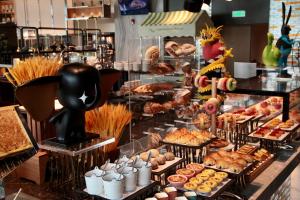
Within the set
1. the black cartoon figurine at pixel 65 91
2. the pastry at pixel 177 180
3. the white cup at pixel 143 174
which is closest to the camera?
the black cartoon figurine at pixel 65 91

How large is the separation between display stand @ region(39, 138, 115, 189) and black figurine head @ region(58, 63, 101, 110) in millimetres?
206

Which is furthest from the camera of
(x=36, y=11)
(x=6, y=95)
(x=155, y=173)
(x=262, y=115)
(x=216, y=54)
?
(x=36, y=11)

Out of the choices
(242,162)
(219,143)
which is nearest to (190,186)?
(242,162)

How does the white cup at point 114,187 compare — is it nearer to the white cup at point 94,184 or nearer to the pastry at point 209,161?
the white cup at point 94,184

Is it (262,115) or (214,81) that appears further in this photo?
(262,115)

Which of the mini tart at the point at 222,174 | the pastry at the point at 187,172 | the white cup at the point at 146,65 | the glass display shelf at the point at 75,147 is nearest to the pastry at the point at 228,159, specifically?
the mini tart at the point at 222,174

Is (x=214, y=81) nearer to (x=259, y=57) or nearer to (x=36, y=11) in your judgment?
(x=259, y=57)

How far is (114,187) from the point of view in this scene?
1.31m

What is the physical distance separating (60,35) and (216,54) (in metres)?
7.51

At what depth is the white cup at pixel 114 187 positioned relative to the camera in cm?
131

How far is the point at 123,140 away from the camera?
6.72 feet

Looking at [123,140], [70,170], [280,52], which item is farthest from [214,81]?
[280,52]

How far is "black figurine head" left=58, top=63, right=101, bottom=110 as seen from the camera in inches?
51.4

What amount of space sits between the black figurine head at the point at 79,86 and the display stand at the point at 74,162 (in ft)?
0.68
